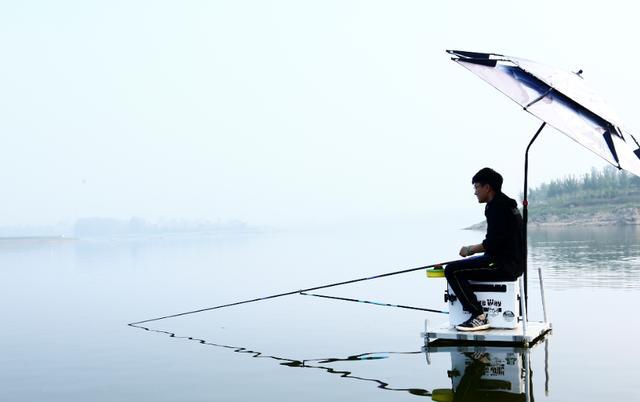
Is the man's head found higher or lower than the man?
higher

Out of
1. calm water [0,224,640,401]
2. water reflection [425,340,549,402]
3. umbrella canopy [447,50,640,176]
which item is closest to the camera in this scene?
water reflection [425,340,549,402]

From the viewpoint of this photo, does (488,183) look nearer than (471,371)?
No

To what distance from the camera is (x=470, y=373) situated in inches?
338

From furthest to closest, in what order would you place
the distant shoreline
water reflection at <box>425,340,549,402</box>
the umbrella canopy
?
the distant shoreline < the umbrella canopy < water reflection at <box>425,340,549,402</box>

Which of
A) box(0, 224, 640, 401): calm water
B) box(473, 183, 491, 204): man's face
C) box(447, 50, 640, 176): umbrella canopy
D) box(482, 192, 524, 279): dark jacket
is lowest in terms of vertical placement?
box(0, 224, 640, 401): calm water

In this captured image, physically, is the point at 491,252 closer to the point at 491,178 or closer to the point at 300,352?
the point at 491,178

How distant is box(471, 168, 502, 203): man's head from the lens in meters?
9.97

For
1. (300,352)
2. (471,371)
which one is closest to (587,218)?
(300,352)

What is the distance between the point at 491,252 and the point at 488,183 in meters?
0.84

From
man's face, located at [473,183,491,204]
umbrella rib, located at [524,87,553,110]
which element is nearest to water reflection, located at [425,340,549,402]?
man's face, located at [473,183,491,204]

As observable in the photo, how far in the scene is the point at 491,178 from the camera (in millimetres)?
9969

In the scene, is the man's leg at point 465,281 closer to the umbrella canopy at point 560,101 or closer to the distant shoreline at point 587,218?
the umbrella canopy at point 560,101

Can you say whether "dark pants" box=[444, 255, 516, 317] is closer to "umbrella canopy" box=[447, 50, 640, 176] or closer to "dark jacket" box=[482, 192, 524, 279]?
"dark jacket" box=[482, 192, 524, 279]

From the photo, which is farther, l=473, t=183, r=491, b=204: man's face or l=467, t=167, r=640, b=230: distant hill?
l=467, t=167, r=640, b=230: distant hill
